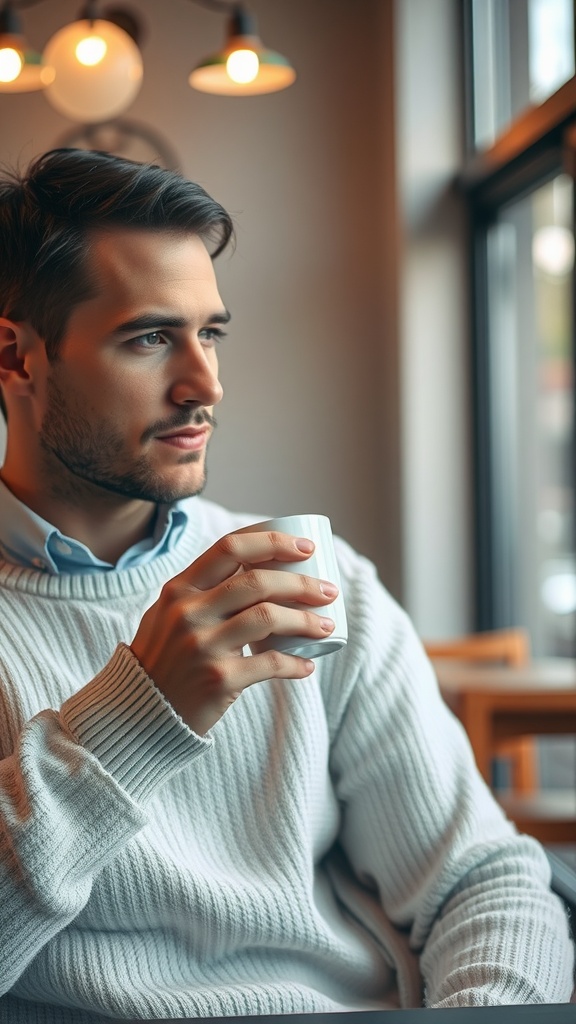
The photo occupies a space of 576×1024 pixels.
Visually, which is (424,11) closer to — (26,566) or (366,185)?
(366,185)

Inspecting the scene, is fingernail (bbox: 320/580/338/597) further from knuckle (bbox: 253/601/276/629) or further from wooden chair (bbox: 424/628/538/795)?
wooden chair (bbox: 424/628/538/795)

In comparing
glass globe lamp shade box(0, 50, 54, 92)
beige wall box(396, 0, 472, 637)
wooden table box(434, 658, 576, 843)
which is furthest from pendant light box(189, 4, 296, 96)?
wooden table box(434, 658, 576, 843)

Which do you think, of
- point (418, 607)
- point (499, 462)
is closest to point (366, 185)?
point (499, 462)

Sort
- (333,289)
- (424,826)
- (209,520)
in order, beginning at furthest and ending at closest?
(333,289) < (209,520) < (424,826)

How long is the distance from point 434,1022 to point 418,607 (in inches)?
116

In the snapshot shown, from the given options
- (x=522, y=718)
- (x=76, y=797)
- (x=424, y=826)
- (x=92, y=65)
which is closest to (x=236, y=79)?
(x=92, y=65)

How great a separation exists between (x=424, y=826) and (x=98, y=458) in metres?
0.44

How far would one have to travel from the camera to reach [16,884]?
2.49 feet

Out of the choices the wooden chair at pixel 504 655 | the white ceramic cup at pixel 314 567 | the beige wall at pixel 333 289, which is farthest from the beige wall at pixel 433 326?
the white ceramic cup at pixel 314 567

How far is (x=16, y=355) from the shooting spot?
1025mm

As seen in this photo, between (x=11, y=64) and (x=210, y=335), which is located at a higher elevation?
(x=11, y=64)

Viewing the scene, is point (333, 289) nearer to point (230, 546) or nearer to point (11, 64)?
point (11, 64)

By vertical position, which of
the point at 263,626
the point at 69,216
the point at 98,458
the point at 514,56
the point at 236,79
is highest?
the point at 514,56

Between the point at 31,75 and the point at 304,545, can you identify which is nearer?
the point at 304,545
